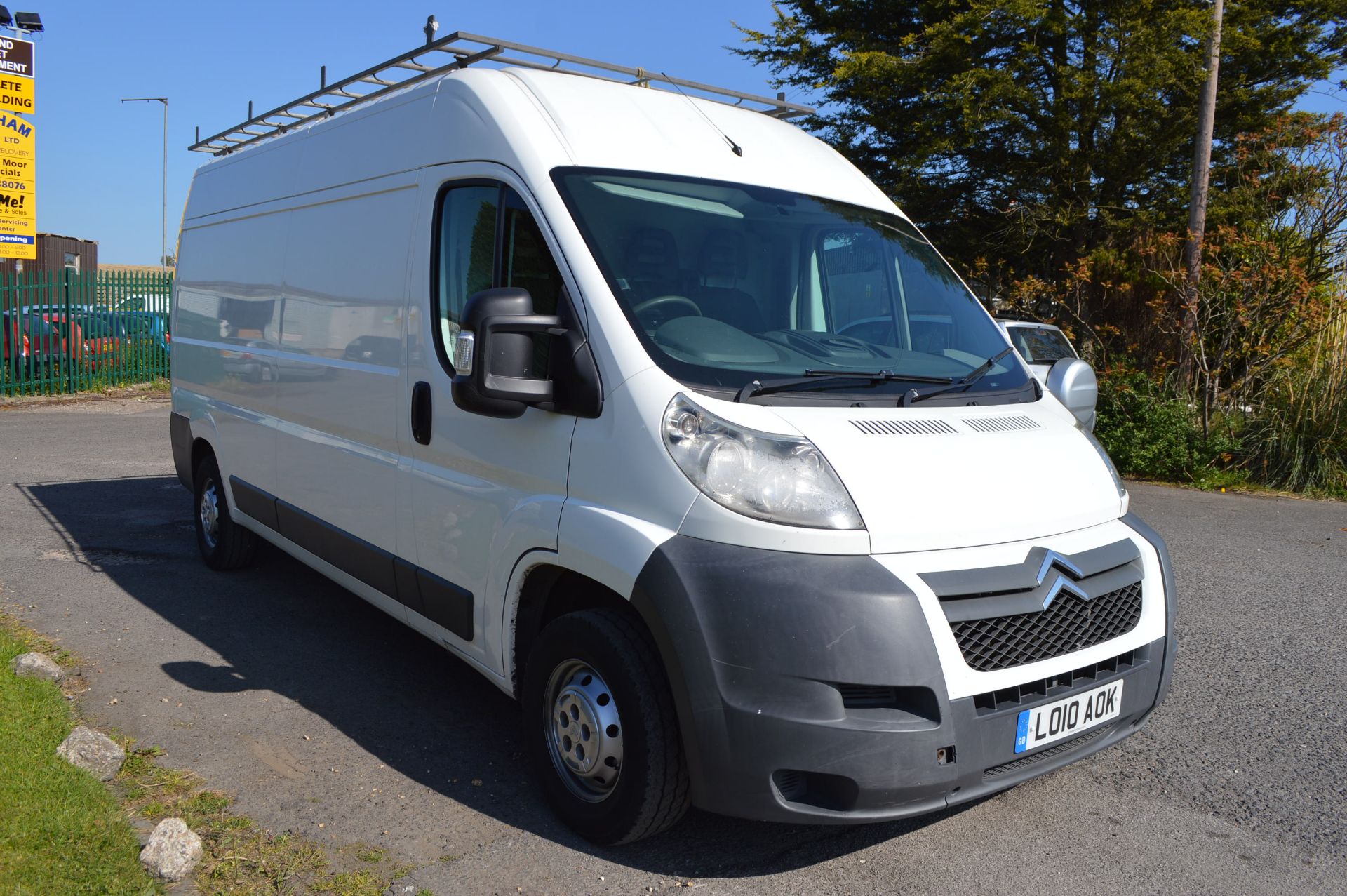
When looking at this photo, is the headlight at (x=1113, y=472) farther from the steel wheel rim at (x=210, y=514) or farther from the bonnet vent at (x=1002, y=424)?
the steel wheel rim at (x=210, y=514)

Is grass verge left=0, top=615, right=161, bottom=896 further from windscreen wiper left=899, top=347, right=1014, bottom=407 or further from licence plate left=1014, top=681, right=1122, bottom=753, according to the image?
windscreen wiper left=899, top=347, right=1014, bottom=407

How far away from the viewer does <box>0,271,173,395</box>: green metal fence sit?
16.7 metres

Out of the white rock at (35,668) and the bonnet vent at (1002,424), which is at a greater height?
the bonnet vent at (1002,424)

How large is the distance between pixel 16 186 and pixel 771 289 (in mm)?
18049

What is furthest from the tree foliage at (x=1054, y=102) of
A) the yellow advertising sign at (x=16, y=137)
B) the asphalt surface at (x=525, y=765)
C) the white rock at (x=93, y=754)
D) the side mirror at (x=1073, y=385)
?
the yellow advertising sign at (x=16, y=137)

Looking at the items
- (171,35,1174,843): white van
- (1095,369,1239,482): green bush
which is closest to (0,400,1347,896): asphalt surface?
(171,35,1174,843): white van

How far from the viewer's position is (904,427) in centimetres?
322

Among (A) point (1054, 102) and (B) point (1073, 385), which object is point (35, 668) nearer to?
(B) point (1073, 385)

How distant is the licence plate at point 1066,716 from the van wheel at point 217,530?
5.06 meters

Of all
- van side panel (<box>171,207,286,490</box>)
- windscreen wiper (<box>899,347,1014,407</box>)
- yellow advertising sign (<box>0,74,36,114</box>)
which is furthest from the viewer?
yellow advertising sign (<box>0,74,36,114</box>)

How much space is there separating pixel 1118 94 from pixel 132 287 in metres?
15.8

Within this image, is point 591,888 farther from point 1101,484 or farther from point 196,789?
point 1101,484

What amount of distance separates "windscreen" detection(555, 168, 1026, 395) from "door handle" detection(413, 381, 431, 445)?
3.28 ft

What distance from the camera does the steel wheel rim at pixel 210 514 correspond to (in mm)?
6695
